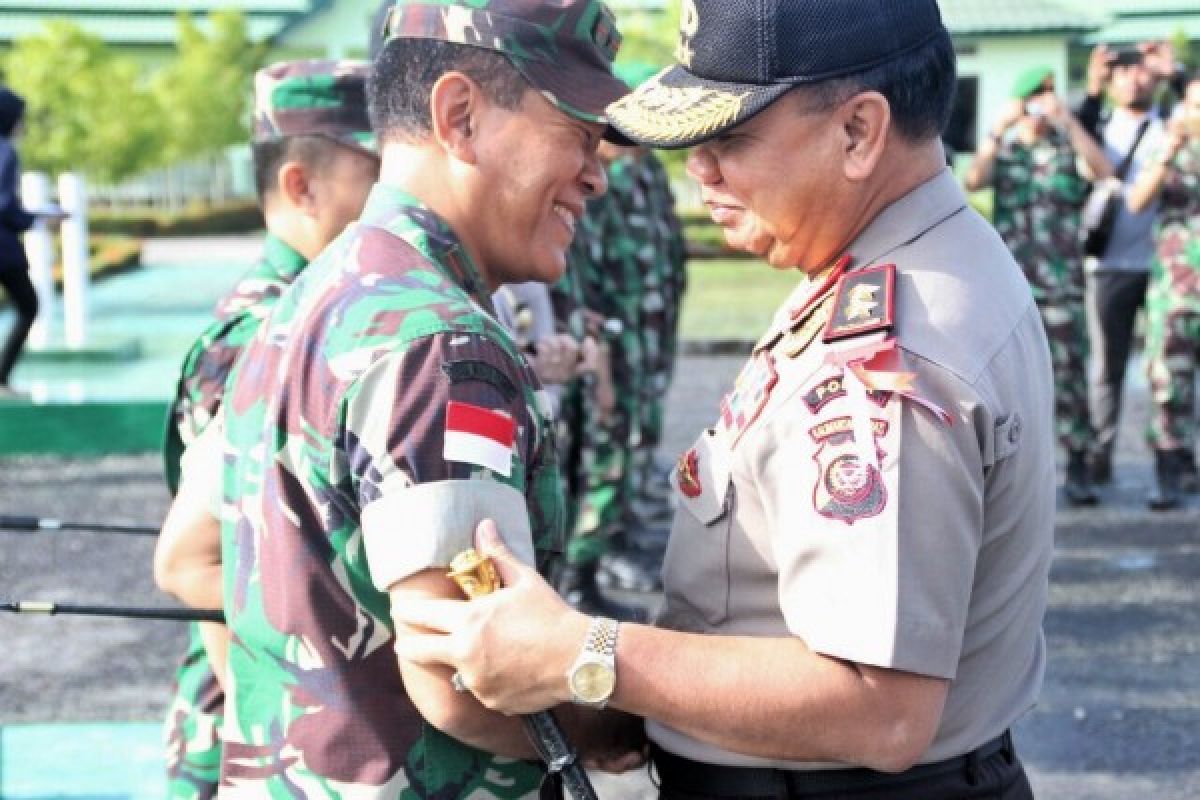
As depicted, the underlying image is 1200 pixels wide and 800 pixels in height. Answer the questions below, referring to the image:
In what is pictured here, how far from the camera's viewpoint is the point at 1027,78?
339 inches

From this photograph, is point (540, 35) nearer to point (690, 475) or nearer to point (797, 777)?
point (690, 475)

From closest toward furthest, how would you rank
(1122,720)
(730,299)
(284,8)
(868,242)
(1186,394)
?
(868,242) < (1122,720) < (1186,394) < (730,299) < (284,8)

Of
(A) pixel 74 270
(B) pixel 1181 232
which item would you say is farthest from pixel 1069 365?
(A) pixel 74 270

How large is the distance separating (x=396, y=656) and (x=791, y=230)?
631 mm

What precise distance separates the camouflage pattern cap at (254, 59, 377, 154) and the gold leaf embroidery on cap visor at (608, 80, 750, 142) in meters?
1.39

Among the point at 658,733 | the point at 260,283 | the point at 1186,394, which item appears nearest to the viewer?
the point at 658,733

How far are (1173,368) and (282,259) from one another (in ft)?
19.7

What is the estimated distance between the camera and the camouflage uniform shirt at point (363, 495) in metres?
1.82

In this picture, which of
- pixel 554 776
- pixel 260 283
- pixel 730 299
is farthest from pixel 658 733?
pixel 730 299

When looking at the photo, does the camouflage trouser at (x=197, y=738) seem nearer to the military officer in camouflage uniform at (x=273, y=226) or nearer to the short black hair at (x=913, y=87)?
the military officer in camouflage uniform at (x=273, y=226)

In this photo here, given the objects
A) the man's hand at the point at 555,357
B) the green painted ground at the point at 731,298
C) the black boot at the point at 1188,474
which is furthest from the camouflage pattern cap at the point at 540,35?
the green painted ground at the point at 731,298

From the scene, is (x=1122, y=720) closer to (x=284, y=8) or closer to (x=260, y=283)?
(x=260, y=283)

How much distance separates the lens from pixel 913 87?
6.19 ft

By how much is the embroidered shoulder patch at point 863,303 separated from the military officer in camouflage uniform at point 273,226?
140 centimetres
